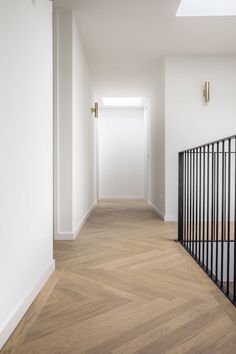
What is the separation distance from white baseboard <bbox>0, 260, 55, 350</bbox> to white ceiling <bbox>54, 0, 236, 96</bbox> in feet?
8.46

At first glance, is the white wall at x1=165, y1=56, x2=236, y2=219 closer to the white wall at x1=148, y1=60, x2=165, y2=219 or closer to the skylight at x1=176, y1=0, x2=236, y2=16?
the white wall at x1=148, y1=60, x2=165, y2=219

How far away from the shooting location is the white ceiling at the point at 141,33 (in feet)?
10.6

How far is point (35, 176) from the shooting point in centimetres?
179

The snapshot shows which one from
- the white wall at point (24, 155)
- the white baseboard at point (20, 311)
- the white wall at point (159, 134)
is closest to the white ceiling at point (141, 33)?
the white wall at point (159, 134)

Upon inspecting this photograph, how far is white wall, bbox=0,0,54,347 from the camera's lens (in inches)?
52.1

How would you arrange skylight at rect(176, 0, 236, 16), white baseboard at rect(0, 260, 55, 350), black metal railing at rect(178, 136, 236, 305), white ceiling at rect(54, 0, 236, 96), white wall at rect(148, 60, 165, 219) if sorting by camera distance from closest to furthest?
white baseboard at rect(0, 260, 55, 350)
black metal railing at rect(178, 136, 236, 305)
white ceiling at rect(54, 0, 236, 96)
skylight at rect(176, 0, 236, 16)
white wall at rect(148, 60, 165, 219)

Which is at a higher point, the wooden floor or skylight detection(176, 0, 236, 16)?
skylight detection(176, 0, 236, 16)

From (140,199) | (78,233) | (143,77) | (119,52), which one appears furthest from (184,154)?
(140,199)

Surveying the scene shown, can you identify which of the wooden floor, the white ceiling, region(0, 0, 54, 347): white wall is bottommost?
the wooden floor

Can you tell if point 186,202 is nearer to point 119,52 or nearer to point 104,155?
point 119,52

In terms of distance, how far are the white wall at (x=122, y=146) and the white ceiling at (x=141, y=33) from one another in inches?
117

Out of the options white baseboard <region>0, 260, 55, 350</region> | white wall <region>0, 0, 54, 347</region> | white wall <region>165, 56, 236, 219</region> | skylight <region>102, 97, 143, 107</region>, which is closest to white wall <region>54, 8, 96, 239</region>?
white wall <region>0, 0, 54, 347</region>

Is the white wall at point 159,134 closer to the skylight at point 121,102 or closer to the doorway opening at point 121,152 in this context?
the skylight at point 121,102

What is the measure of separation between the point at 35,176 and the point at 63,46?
1.96 metres
